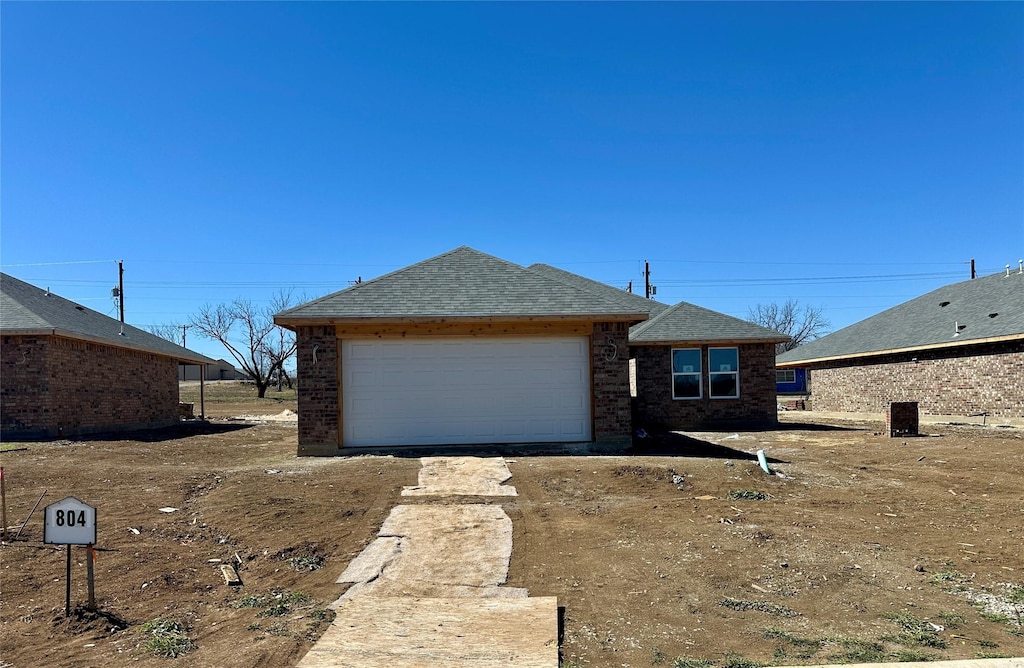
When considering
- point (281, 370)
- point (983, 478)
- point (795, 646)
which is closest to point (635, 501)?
point (795, 646)

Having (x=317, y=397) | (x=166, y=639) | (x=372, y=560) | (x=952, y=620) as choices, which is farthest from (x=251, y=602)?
(x=317, y=397)

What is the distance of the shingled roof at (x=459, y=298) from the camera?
13.7 meters

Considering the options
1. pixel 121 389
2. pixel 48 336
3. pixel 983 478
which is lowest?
pixel 983 478

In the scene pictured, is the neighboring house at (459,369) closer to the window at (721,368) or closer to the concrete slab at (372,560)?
the concrete slab at (372,560)

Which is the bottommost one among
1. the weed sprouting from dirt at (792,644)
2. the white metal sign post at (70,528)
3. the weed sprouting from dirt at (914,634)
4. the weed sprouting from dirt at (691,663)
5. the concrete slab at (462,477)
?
the weed sprouting from dirt at (914,634)

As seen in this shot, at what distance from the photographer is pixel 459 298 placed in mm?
14477

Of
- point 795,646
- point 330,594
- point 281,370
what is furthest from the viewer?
point 281,370

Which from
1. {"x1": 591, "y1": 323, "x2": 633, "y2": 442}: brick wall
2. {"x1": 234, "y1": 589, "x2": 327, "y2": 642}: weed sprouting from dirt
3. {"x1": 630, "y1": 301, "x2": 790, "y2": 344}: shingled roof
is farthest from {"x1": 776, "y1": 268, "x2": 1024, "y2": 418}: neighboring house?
{"x1": 234, "y1": 589, "x2": 327, "y2": 642}: weed sprouting from dirt

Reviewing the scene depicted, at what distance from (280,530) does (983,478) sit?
425 inches

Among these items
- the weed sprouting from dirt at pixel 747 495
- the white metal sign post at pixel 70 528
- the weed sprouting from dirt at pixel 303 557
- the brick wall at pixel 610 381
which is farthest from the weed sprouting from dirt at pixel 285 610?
the brick wall at pixel 610 381

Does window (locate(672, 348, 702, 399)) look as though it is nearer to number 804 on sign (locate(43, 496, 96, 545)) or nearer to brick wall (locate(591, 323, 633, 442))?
brick wall (locate(591, 323, 633, 442))

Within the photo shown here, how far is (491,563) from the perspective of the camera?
6.52 meters

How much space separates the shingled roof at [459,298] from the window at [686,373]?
6.11 metres

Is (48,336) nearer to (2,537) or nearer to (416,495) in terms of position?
(2,537)
